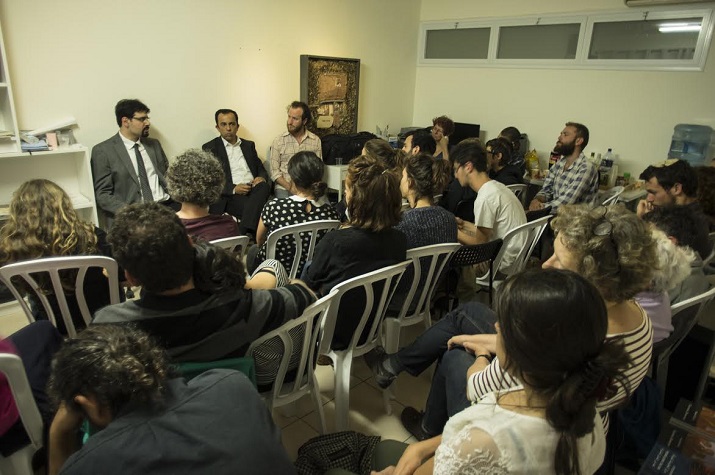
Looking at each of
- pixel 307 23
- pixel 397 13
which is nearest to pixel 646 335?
pixel 307 23

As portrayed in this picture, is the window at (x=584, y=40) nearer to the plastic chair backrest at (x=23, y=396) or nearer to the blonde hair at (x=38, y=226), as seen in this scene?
the blonde hair at (x=38, y=226)

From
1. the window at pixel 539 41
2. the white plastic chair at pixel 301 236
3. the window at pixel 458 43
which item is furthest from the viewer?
the window at pixel 458 43

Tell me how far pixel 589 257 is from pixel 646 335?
264 mm

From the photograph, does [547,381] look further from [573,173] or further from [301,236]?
[573,173]

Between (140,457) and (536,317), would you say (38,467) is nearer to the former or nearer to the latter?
(140,457)

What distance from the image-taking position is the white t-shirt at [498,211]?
2637 mm

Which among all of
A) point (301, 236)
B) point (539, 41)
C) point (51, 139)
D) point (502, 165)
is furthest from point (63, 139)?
point (539, 41)

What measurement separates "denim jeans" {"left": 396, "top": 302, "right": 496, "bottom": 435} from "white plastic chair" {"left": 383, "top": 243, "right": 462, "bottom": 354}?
0.23 meters

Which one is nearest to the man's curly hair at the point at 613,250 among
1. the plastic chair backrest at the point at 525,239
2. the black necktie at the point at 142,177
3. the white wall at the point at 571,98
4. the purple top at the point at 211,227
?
the plastic chair backrest at the point at 525,239

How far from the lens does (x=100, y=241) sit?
6.59 ft

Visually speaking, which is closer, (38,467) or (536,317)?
(536,317)

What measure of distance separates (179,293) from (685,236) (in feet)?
6.80

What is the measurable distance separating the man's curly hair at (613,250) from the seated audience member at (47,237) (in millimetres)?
1739

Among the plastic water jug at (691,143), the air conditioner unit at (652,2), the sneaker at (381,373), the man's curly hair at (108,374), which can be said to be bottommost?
the sneaker at (381,373)
